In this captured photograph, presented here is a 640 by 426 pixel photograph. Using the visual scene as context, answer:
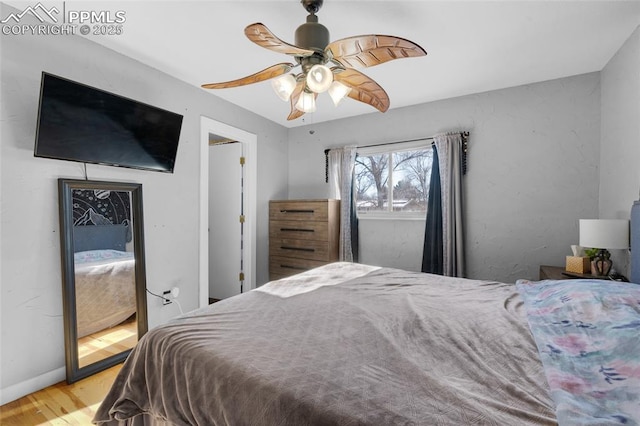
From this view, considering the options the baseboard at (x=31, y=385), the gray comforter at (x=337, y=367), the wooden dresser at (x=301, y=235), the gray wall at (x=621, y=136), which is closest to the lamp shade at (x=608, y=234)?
the gray wall at (x=621, y=136)

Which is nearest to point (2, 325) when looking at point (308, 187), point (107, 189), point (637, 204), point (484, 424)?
point (107, 189)

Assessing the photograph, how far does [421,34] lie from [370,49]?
0.89 meters

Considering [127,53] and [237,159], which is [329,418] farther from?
[237,159]

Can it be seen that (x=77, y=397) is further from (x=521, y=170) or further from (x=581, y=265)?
(x=521, y=170)

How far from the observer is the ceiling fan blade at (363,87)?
5.84ft

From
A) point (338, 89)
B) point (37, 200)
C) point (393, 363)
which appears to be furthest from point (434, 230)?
point (37, 200)

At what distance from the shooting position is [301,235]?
3896 millimetres

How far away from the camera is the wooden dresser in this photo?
147 inches

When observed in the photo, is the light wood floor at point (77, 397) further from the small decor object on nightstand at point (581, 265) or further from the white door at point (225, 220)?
the small decor object on nightstand at point (581, 265)

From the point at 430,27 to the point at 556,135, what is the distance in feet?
5.80

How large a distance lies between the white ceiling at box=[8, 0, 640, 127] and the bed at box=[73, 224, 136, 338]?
1468 millimetres

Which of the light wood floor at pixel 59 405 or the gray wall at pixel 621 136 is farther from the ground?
the gray wall at pixel 621 136

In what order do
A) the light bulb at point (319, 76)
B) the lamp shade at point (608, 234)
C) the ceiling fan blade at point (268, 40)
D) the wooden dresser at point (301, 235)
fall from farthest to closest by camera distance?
the wooden dresser at point (301, 235)
the lamp shade at point (608, 234)
the light bulb at point (319, 76)
the ceiling fan blade at point (268, 40)

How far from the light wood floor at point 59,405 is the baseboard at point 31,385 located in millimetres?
28
